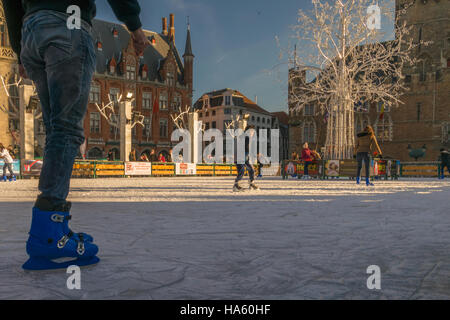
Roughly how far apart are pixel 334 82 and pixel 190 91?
33.8m

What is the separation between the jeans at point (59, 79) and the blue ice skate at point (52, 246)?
0.36 ft

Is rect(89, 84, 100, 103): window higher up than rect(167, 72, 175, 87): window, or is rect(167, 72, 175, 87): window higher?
rect(167, 72, 175, 87): window

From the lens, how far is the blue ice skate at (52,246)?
200 cm

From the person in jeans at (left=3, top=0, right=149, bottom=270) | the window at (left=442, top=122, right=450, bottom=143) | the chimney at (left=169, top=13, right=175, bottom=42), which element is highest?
the chimney at (left=169, top=13, right=175, bottom=42)

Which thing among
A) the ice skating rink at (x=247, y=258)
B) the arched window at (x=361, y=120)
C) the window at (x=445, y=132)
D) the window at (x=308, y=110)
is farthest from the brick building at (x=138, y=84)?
the ice skating rink at (x=247, y=258)

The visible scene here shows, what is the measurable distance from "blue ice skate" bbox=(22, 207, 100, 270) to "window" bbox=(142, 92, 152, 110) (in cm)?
4520

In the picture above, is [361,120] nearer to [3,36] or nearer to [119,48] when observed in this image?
[119,48]

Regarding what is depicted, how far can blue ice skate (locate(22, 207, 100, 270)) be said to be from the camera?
2.00 m

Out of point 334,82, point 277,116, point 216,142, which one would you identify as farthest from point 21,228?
point 277,116

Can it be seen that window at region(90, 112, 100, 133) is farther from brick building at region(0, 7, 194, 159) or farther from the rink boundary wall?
the rink boundary wall

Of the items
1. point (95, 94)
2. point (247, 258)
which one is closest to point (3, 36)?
point (95, 94)

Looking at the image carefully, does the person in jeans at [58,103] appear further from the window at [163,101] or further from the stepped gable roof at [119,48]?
the window at [163,101]

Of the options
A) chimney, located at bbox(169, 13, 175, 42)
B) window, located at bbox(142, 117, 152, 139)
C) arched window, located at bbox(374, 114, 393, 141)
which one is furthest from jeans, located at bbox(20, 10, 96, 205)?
chimney, located at bbox(169, 13, 175, 42)

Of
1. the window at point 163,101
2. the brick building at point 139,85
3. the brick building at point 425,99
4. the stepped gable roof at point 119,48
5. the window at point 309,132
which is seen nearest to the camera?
the brick building at point 425,99
